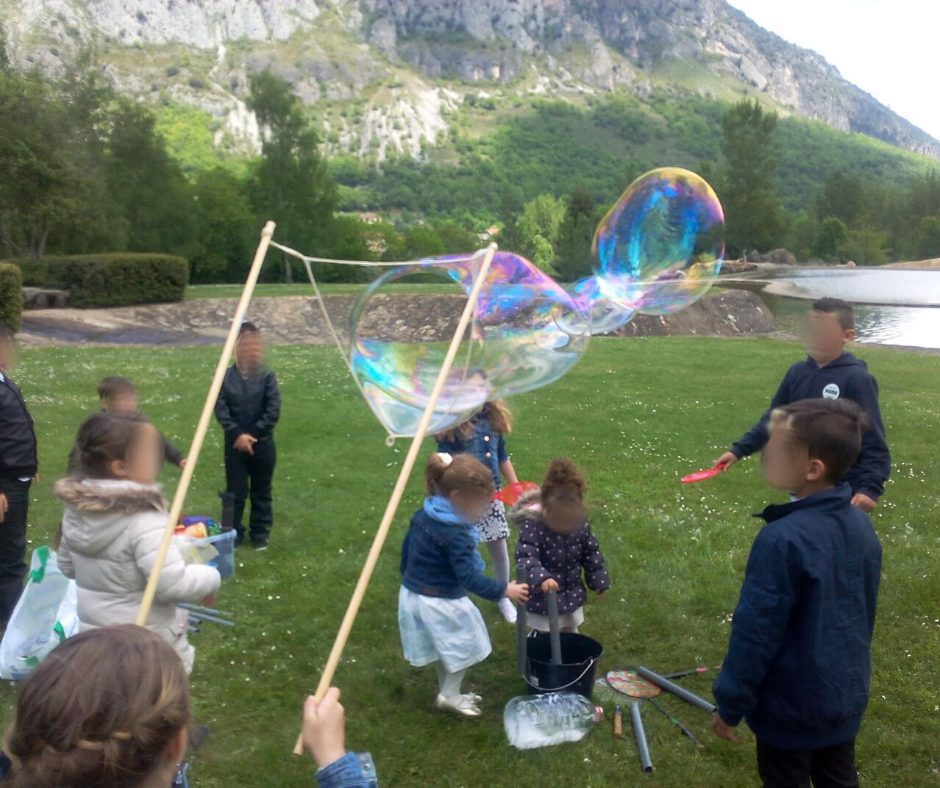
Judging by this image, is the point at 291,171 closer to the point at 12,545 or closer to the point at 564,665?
the point at 12,545

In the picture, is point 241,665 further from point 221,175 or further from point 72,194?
point 221,175

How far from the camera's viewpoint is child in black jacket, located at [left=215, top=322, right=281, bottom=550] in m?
6.60

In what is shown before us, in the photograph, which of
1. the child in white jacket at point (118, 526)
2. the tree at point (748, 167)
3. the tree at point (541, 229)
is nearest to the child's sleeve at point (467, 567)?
the child in white jacket at point (118, 526)

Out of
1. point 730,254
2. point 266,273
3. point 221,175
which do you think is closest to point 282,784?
point 266,273

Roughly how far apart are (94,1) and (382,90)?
64.0 meters

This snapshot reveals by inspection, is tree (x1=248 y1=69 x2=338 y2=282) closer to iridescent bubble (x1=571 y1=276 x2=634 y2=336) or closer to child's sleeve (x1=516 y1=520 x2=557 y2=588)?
iridescent bubble (x1=571 y1=276 x2=634 y2=336)

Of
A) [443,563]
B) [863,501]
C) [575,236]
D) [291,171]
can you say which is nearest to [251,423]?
[443,563]

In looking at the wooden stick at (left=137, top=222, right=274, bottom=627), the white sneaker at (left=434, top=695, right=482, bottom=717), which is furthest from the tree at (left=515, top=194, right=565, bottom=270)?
the wooden stick at (left=137, top=222, right=274, bottom=627)

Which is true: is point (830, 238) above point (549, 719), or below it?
below

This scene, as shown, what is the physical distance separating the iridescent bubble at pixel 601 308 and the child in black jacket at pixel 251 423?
275 centimetres

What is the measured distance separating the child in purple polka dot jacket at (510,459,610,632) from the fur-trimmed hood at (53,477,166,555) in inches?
80.6

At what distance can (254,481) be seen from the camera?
6922 mm

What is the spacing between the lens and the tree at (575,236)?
61416 millimetres

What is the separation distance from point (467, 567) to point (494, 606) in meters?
1.83
